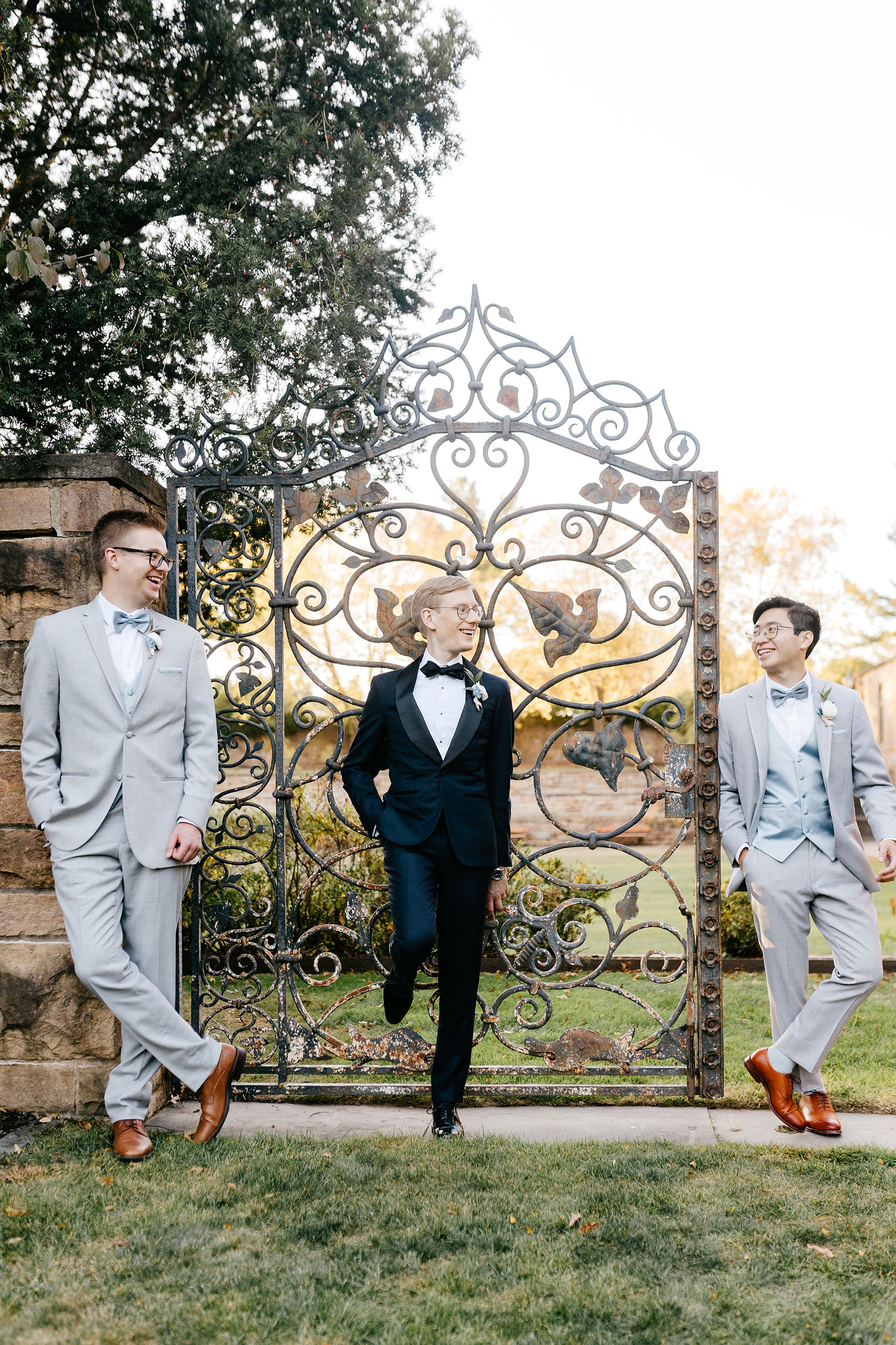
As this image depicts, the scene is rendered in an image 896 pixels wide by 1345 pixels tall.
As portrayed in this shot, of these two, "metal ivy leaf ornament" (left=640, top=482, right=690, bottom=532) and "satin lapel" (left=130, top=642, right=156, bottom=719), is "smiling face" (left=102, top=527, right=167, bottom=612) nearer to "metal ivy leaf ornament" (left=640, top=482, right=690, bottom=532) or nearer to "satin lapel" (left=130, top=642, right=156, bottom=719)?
"satin lapel" (left=130, top=642, right=156, bottom=719)

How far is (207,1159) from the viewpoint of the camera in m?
3.26

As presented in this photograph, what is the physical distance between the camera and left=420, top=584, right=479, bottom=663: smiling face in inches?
141

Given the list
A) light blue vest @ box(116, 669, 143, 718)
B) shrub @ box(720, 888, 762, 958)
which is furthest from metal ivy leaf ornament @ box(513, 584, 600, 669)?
shrub @ box(720, 888, 762, 958)

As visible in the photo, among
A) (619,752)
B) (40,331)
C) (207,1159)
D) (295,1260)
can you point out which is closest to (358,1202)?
(295,1260)

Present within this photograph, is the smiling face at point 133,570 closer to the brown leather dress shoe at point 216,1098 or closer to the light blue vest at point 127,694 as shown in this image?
the light blue vest at point 127,694

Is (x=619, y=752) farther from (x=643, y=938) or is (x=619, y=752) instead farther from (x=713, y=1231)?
(x=643, y=938)

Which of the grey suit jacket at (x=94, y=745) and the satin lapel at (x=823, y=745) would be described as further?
the satin lapel at (x=823, y=745)

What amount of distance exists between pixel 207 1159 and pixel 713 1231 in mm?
1577

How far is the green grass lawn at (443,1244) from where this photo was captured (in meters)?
2.30

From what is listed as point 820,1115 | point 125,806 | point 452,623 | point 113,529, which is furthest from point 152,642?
point 820,1115

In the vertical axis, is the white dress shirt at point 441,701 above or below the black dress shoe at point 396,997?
above

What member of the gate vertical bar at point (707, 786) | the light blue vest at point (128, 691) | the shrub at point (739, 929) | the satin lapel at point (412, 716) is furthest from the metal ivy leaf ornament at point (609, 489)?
the shrub at point (739, 929)

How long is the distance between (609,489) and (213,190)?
10.2 ft

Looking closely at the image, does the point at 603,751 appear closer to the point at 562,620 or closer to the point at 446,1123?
the point at 562,620
